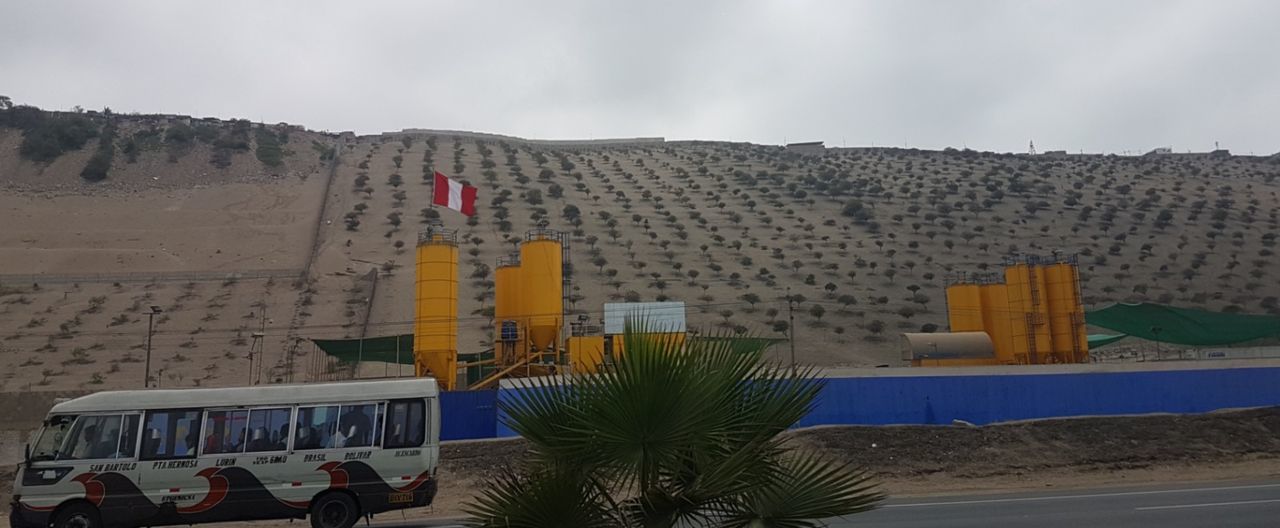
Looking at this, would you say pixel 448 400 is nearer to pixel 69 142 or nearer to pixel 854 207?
pixel 854 207

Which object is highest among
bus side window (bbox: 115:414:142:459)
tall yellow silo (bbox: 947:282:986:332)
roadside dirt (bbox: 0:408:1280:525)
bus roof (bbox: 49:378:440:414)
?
tall yellow silo (bbox: 947:282:986:332)

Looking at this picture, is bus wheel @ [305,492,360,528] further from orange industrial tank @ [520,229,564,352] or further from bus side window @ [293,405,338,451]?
orange industrial tank @ [520,229,564,352]

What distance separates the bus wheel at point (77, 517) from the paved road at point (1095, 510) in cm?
476

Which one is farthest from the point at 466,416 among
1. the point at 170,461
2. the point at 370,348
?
the point at 170,461

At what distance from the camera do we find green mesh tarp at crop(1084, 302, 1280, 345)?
115 ft

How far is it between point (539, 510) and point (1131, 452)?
2505cm

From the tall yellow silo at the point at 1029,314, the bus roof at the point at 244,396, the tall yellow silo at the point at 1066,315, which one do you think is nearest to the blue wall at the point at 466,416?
the bus roof at the point at 244,396

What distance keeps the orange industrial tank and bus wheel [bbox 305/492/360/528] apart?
14925mm

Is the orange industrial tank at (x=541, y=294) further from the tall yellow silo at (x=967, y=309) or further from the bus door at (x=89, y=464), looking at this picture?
the tall yellow silo at (x=967, y=309)

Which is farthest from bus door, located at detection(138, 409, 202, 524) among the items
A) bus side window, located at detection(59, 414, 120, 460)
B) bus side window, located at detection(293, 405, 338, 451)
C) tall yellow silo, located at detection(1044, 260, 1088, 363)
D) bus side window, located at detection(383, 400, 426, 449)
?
tall yellow silo, located at detection(1044, 260, 1088, 363)

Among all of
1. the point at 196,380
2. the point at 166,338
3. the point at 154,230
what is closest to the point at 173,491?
the point at 196,380

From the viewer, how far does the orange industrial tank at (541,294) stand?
3127 centimetres

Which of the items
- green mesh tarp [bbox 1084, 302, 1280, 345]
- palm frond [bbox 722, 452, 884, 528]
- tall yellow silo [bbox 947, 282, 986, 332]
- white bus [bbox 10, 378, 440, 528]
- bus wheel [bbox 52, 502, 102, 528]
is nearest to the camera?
palm frond [bbox 722, 452, 884, 528]

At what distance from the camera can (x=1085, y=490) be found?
20.4m
